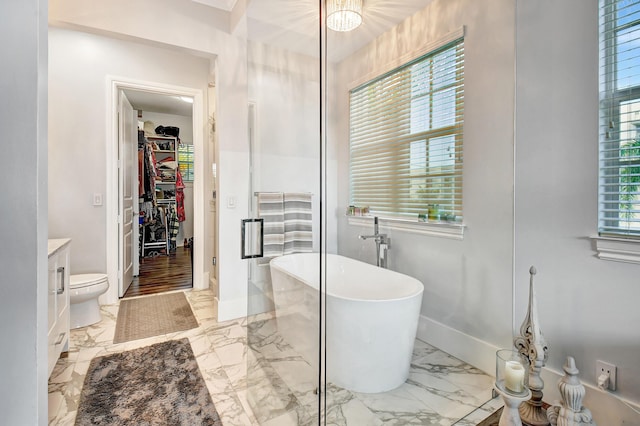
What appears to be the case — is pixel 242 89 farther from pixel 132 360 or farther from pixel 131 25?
pixel 132 360

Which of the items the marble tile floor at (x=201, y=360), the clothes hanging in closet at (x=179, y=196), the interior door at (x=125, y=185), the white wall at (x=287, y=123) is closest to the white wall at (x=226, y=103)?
the marble tile floor at (x=201, y=360)

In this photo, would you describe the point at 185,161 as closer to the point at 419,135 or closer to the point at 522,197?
the point at 419,135

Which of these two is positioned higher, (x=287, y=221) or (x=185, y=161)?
(x=185, y=161)

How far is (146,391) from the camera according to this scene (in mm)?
1823

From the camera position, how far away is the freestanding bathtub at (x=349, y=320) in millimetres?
1520

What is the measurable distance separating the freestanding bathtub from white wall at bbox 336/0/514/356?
177 millimetres

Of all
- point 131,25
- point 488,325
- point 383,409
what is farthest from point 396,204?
point 131,25

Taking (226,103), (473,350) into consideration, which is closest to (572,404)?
(473,350)

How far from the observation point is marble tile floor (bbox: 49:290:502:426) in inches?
59.3

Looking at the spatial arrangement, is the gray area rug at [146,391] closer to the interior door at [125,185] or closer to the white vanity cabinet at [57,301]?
the white vanity cabinet at [57,301]

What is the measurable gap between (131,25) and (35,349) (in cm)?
286

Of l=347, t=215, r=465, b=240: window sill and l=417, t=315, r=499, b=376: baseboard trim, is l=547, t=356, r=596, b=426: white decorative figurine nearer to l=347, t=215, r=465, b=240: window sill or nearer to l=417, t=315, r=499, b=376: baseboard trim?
l=417, t=315, r=499, b=376: baseboard trim

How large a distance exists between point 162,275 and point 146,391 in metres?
2.99

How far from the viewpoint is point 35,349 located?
0.62m
